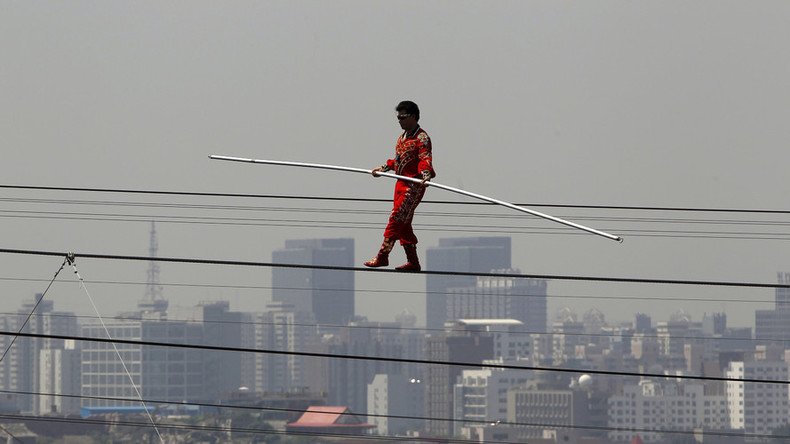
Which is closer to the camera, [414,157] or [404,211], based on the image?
[414,157]

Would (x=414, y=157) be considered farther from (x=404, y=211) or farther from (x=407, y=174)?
(x=404, y=211)

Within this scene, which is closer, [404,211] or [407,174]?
[407,174]

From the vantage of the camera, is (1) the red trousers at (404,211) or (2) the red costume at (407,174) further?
(1) the red trousers at (404,211)

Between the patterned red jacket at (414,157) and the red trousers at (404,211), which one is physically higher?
the patterned red jacket at (414,157)

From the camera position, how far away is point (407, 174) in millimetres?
20016

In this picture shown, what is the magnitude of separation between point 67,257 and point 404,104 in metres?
4.40

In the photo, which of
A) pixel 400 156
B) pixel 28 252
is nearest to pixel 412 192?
pixel 400 156

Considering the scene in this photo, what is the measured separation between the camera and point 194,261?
17875mm

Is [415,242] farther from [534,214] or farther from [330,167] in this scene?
[534,214]

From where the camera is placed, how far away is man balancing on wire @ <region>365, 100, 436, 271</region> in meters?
19.8

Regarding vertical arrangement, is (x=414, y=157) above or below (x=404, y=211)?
above

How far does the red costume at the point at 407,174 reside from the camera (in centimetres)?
1983

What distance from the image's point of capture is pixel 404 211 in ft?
67.0

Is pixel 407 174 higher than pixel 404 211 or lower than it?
higher
